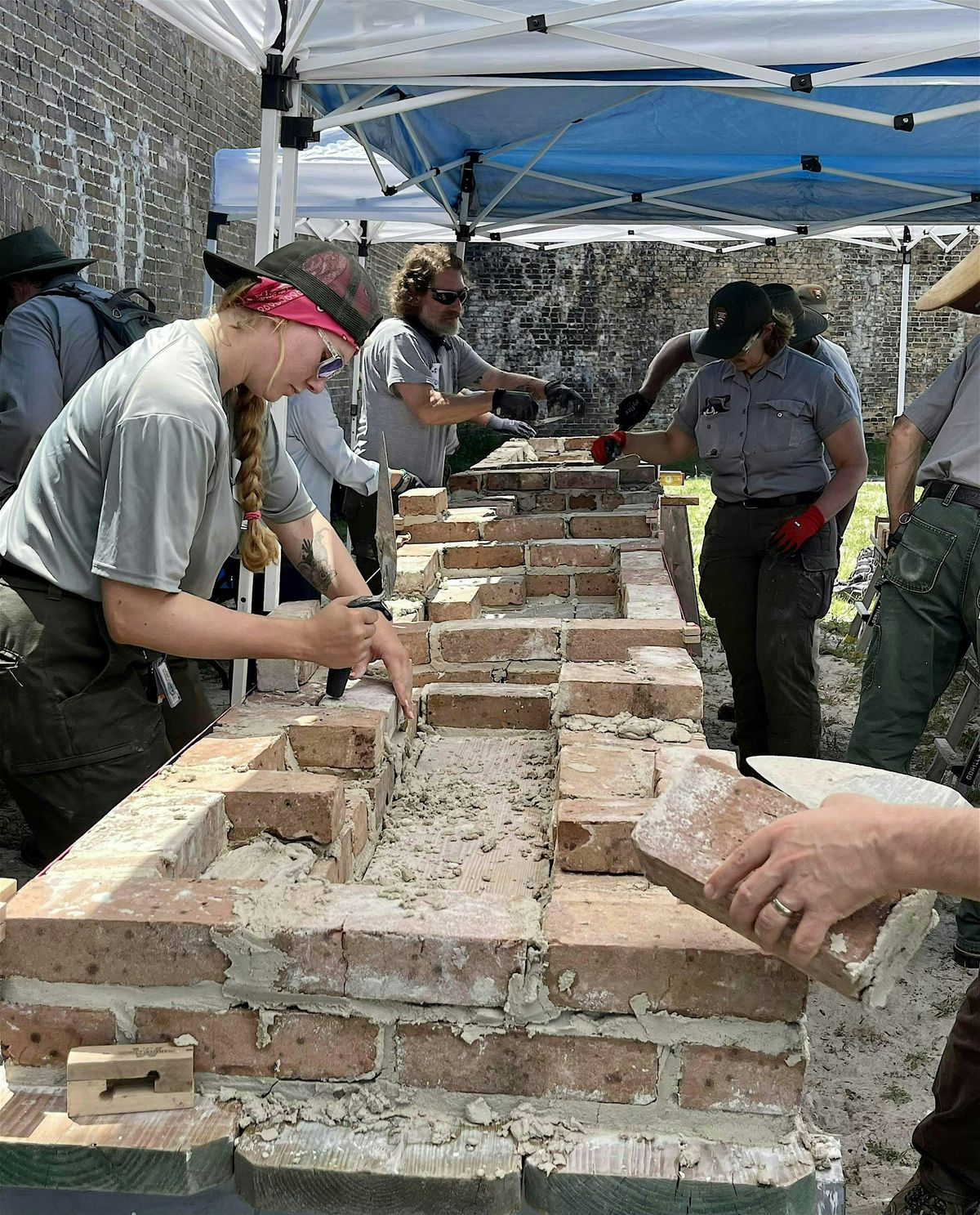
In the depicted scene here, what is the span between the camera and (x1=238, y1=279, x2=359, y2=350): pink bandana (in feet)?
6.93

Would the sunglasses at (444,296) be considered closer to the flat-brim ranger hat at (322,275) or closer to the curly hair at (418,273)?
the curly hair at (418,273)

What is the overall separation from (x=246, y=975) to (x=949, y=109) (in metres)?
4.20

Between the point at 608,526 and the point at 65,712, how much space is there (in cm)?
276

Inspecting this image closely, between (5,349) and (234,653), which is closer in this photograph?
(234,653)

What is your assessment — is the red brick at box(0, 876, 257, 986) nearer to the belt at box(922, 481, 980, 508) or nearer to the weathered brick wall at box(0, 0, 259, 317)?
the belt at box(922, 481, 980, 508)

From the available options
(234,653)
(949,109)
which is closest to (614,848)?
(234,653)

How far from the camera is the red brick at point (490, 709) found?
2971 millimetres

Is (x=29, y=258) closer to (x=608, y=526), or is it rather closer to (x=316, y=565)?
(x=316, y=565)

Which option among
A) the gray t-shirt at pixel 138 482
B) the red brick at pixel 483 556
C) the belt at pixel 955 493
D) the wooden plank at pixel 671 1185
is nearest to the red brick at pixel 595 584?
the red brick at pixel 483 556

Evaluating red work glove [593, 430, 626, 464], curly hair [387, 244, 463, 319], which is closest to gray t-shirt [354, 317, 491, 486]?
curly hair [387, 244, 463, 319]

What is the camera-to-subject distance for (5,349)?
3.80m

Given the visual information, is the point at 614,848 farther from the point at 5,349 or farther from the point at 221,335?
the point at 5,349

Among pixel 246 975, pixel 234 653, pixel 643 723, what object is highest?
pixel 234 653

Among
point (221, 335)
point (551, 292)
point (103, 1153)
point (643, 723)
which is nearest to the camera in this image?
point (103, 1153)
